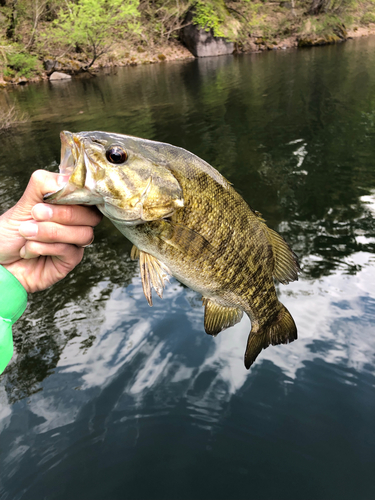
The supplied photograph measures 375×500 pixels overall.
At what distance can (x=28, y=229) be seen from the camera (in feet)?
6.39

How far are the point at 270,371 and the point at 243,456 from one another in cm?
118

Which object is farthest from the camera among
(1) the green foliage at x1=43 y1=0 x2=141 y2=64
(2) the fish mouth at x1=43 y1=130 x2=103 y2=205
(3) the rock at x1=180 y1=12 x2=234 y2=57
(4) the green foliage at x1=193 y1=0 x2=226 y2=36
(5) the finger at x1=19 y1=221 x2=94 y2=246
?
(3) the rock at x1=180 y1=12 x2=234 y2=57

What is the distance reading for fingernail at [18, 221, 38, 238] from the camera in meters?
1.94

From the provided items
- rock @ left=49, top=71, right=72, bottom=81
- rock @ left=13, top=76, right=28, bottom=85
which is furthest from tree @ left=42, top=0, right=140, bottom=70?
rock @ left=13, top=76, right=28, bottom=85

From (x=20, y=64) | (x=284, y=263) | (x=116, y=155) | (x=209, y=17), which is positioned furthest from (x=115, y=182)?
(x=209, y=17)

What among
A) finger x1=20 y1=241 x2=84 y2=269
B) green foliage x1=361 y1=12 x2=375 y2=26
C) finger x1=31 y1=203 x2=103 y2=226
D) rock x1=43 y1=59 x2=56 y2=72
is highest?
green foliage x1=361 y1=12 x2=375 y2=26

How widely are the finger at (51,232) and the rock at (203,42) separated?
40.9m

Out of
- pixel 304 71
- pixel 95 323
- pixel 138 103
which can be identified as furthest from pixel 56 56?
pixel 95 323

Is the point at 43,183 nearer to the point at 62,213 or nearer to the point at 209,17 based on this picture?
the point at 62,213

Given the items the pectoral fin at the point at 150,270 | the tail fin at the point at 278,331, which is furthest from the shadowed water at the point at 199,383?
the pectoral fin at the point at 150,270

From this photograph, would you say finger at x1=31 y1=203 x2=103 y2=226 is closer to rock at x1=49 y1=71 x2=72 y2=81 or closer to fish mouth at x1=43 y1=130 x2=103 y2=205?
fish mouth at x1=43 y1=130 x2=103 y2=205

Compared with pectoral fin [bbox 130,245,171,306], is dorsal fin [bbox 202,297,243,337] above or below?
below

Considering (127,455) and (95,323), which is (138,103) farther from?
(127,455)

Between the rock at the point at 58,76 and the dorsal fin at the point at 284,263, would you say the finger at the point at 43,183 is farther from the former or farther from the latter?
the rock at the point at 58,76
